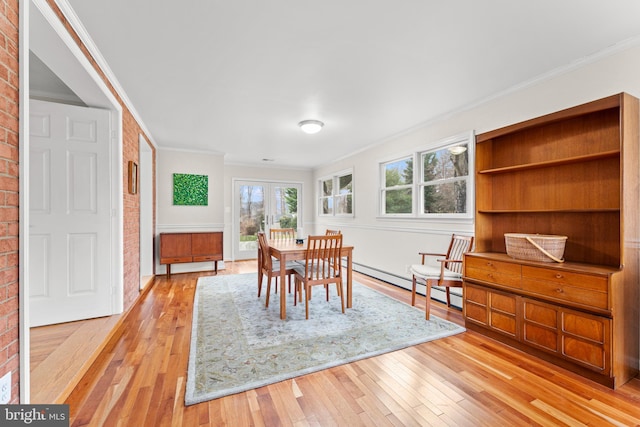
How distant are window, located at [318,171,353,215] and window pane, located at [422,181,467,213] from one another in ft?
6.70

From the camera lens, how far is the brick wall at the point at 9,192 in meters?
1.26

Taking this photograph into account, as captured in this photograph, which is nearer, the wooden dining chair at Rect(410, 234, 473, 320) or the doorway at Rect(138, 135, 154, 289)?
the wooden dining chair at Rect(410, 234, 473, 320)

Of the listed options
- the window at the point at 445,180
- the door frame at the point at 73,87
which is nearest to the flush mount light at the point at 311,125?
the window at the point at 445,180

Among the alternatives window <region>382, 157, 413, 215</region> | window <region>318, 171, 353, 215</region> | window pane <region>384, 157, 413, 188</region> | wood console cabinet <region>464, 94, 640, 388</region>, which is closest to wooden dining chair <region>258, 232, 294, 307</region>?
wood console cabinet <region>464, 94, 640, 388</region>

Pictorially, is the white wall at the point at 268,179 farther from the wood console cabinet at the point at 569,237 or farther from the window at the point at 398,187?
the wood console cabinet at the point at 569,237

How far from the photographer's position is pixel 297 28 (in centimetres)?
190

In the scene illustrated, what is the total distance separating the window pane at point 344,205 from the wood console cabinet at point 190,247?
8.37ft

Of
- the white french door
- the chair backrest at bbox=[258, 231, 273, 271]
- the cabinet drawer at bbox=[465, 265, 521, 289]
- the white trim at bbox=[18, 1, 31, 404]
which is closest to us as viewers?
the white trim at bbox=[18, 1, 31, 404]

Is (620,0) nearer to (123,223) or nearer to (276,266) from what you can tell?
(276,266)

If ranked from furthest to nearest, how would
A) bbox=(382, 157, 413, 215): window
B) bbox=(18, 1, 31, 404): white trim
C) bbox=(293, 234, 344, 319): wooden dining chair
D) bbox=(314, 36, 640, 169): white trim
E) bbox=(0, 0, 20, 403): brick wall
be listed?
bbox=(382, 157, 413, 215): window, bbox=(293, 234, 344, 319): wooden dining chair, bbox=(314, 36, 640, 169): white trim, bbox=(18, 1, 31, 404): white trim, bbox=(0, 0, 20, 403): brick wall

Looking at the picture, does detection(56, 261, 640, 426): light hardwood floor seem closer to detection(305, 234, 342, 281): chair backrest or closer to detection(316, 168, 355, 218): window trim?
detection(305, 234, 342, 281): chair backrest

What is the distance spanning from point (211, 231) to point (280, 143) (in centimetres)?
214

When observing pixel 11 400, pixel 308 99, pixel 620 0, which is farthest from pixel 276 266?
pixel 620 0

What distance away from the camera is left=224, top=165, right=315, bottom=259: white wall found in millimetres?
6645
